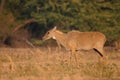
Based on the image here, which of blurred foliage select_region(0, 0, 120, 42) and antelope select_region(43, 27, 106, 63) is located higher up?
antelope select_region(43, 27, 106, 63)

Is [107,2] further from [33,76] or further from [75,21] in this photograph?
[33,76]

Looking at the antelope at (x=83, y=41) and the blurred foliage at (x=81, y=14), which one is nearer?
the antelope at (x=83, y=41)

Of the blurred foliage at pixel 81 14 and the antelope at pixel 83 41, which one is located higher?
A: the antelope at pixel 83 41

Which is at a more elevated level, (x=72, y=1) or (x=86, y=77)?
(x=86, y=77)

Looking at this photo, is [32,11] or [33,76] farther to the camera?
[32,11]

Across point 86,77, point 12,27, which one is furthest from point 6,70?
point 12,27

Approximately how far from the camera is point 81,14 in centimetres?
2803

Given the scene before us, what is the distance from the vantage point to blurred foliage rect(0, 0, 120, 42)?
28016 millimetres

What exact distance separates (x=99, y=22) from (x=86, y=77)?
14.2 metres

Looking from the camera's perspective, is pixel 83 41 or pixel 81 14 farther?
pixel 81 14

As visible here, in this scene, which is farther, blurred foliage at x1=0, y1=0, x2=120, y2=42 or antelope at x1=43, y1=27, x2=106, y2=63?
blurred foliage at x1=0, y1=0, x2=120, y2=42

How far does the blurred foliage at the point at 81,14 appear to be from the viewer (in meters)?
28.0

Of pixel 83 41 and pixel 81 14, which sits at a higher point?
pixel 83 41

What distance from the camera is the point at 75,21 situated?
1122 inches
